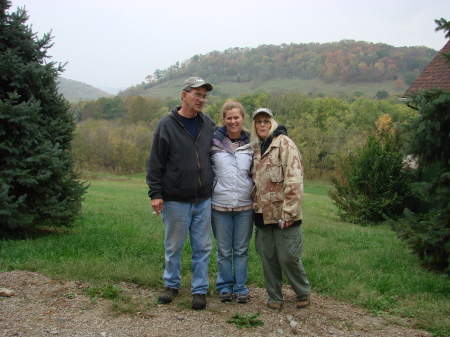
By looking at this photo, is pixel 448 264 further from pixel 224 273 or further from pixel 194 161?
pixel 194 161

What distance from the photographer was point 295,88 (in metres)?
134

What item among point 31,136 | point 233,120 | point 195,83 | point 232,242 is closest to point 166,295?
point 232,242

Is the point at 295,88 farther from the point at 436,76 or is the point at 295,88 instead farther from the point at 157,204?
the point at 157,204

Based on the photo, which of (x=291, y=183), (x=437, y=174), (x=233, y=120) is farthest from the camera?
(x=437, y=174)

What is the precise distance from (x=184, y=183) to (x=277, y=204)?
38.8 inches

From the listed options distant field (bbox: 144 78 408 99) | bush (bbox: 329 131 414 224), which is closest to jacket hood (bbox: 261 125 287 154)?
bush (bbox: 329 131 414 224)

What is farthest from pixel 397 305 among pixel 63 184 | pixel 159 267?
pixel 63 184

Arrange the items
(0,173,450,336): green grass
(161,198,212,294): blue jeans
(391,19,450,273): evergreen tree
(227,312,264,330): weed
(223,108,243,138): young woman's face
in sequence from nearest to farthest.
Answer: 1. (227,312,264,330): weed
2. (161,198,212,294): blue jeans
3. (223,108,243,138): young woman's face
4. (0,173,450,336): green grass
5. (391,19,450,273): evergreen tree

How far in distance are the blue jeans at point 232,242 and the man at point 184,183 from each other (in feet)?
0.44

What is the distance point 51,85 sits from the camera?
7.43m

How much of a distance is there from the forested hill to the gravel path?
127155 mm

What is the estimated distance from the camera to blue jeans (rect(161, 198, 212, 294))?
172 inches

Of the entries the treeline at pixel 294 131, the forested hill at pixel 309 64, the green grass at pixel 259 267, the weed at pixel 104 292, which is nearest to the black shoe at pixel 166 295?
the green grass at pixel 259 267

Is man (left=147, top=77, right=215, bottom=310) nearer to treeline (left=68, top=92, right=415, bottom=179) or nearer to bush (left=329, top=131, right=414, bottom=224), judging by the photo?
bush (left=329, top=131, right=414, bottom=224)
